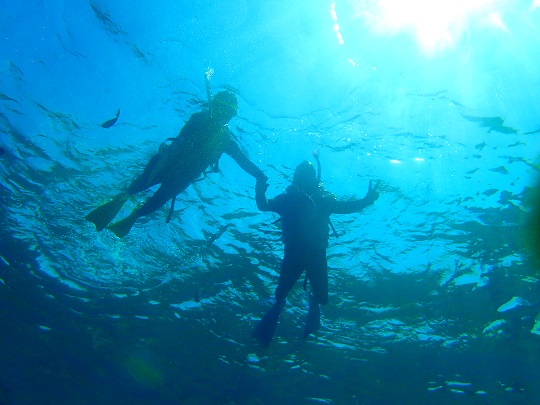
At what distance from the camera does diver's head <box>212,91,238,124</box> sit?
717 cm

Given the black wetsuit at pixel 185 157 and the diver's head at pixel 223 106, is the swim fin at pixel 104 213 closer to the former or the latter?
the black wetsuit at pixel 185 157

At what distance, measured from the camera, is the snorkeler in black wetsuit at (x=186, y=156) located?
6930 millimetres

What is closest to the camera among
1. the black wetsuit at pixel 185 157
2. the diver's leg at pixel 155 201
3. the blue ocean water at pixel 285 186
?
the black wetsuit at pixel 185 157

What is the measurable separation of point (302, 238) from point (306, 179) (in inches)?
55.4

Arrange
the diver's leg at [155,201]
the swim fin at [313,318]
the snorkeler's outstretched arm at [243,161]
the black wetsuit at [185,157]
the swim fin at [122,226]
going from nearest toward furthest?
the black wetsuit at [185,157]
the diver's leg at [155,201]
the swim fin at [122,226]
the snorkeler's outstretched arm at [243,161]
the swim fin at [313,318]

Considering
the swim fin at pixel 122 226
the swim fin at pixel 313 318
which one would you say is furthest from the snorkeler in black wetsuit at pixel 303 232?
the swim fin at pixel 122 226

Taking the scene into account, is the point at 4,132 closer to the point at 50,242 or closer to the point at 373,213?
the point at 50,242

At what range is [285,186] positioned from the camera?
35.8ft

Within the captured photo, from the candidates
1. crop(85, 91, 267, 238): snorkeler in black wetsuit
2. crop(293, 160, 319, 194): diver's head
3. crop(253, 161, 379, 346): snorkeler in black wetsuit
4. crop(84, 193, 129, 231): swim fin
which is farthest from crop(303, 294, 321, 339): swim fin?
crop(84, 193, 129, 231): swim fin

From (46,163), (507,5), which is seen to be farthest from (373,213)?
(46,163)

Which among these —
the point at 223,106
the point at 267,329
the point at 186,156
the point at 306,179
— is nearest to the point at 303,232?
the point at 306,179

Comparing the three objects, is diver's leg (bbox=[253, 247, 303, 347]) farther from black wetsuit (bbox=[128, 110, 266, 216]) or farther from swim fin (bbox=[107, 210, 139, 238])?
swim fin (bbox=[107, 210, 139, 238])

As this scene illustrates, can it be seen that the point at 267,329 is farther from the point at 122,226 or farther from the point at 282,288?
the point at 122,226

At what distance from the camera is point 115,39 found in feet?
29.1
